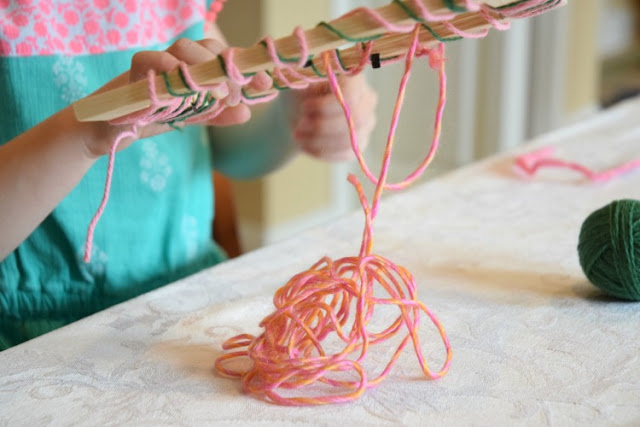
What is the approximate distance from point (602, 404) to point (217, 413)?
0.76 feet

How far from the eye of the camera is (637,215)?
56 centimetres

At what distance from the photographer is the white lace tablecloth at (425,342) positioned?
445 mm

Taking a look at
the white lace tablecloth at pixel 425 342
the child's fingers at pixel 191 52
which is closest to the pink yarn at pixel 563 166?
the white lace tablecloth at pixel 425 342

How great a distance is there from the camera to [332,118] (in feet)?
2.39

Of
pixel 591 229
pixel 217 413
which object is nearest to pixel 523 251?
pixel 591 229

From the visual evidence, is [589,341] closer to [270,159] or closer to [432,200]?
[432,200]

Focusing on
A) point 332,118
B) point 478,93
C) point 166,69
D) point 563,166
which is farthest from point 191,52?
point 478,93

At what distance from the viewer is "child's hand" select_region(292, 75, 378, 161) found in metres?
0.72

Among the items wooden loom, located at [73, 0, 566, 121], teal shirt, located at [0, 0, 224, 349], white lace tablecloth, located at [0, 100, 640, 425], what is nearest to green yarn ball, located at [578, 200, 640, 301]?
white lace tablecloth, located at [0, 100, 640, 425]

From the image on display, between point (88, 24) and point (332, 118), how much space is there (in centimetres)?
27

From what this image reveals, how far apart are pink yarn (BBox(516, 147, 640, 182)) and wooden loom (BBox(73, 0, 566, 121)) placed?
48 centimetres

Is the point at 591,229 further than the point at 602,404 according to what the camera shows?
Yes

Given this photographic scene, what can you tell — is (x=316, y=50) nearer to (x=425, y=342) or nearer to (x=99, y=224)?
(x=425, y=342)

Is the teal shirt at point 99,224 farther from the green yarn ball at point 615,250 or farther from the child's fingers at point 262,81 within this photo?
the green yarn ball at point 615,250
